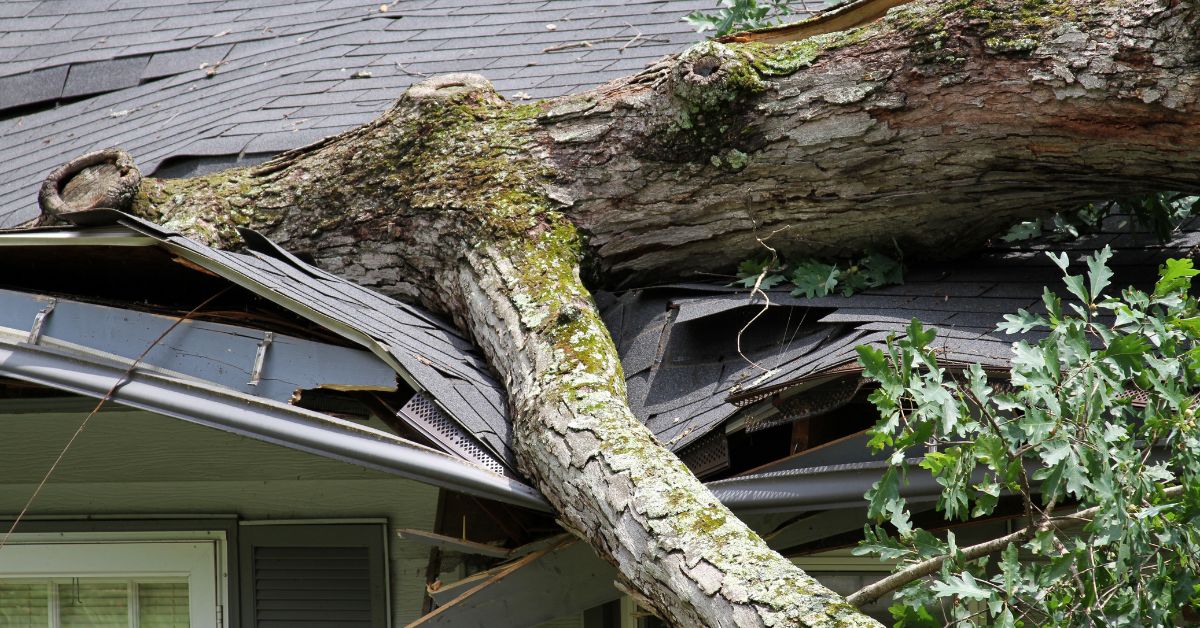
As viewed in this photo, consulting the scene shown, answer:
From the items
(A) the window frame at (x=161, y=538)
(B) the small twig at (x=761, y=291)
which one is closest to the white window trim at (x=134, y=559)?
(A) the window frame at (x=161, y=538)

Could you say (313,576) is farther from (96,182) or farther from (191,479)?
(96,182)

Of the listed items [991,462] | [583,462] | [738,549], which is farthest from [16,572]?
[991,462]

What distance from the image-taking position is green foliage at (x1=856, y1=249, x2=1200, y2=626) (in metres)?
2.20

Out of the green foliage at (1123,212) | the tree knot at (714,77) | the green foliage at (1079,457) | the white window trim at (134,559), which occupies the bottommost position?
the green foliage at (1079,457)

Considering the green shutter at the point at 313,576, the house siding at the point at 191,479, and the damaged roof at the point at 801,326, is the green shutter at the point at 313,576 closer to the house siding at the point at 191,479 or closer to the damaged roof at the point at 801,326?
the house siding at the point at 191,479

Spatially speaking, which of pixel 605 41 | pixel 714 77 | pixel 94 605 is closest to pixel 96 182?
pixel 94 605

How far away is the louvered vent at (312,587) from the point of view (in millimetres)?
4055

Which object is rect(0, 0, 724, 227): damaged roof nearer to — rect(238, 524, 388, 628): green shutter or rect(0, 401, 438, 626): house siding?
rect(0, 401, 438, 626): house siding

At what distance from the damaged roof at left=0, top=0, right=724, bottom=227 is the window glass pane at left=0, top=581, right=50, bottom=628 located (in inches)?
61.4

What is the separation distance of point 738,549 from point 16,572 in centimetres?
325

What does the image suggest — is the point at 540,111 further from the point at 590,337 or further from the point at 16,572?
the point at 16,572

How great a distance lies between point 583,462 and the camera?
268cm

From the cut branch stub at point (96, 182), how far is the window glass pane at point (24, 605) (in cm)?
163

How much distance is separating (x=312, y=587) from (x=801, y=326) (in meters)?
2.08
